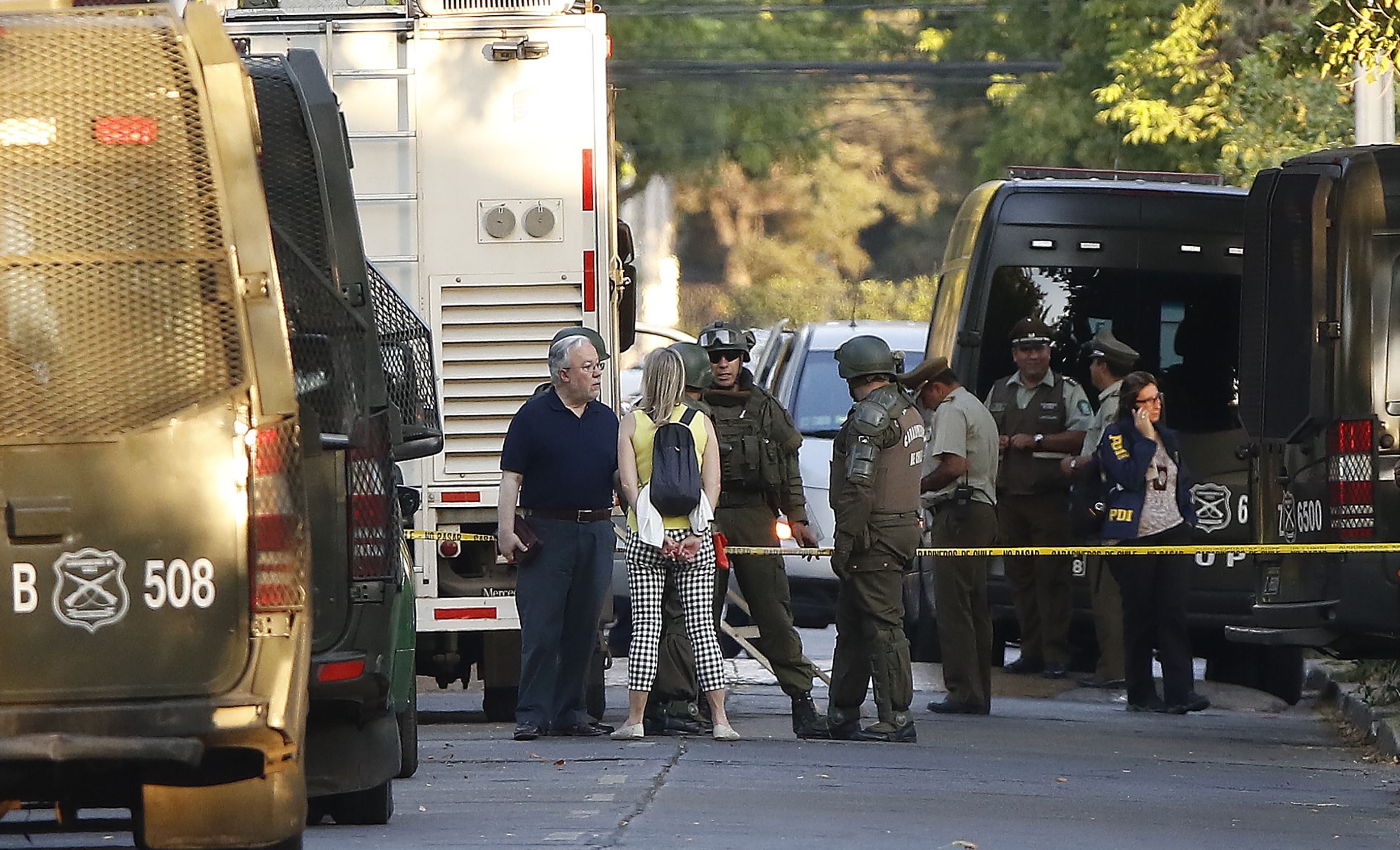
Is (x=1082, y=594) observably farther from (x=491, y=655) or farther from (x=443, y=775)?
(x=443, y=775)

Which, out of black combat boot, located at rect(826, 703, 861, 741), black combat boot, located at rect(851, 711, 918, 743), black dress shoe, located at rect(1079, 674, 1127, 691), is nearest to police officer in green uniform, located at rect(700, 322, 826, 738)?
black combat boot, located at rect(826, 703, 861, 741)

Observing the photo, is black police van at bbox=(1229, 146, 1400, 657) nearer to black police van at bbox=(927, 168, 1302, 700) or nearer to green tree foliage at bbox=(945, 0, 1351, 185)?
black police van at bbox=(927, 168, 1302, 700)

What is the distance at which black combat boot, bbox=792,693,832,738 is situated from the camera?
12.0m

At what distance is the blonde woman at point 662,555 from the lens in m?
11.6

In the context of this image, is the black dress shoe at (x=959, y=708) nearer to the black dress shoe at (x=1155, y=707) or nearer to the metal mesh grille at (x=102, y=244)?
the black dress shoe at (x=1155, y=707)

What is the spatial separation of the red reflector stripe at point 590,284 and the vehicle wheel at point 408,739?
2.88 metres

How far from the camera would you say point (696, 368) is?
1226cm

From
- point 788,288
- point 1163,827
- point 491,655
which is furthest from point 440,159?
point 788,288

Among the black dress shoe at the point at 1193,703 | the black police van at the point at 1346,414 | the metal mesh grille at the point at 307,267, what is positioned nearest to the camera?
the metal mesh grille at the point at 307,267

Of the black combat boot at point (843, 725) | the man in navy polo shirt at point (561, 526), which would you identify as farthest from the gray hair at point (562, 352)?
the black combat boot at point (843, 725)

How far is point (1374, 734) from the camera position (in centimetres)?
1249

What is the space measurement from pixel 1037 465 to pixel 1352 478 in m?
3.84

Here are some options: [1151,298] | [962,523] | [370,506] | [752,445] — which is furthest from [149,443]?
[1151,298]

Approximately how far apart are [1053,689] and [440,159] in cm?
485
